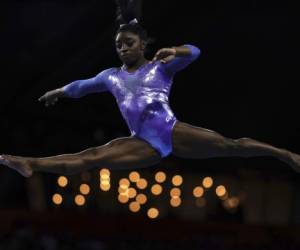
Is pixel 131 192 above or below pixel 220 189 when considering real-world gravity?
above

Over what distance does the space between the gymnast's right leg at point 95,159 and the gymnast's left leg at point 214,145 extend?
0.22m

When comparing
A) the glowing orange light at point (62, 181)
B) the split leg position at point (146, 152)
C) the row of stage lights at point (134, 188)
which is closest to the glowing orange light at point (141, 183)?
the row of stage lights at point (134, 188)

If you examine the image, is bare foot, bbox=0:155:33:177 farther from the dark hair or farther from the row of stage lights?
the row of stage lights

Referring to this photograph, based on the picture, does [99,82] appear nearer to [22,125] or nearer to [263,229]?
[22,125]

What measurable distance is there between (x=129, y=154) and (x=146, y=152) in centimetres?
14

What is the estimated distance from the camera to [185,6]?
32.2 ft

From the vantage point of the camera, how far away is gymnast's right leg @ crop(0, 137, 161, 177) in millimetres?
5195

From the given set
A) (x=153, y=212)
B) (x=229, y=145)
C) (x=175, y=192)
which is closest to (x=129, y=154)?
(x=229, y=145)

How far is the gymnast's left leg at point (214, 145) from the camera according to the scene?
5.50m

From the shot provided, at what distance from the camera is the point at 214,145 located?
5512 mm

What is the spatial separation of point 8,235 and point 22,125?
182cm

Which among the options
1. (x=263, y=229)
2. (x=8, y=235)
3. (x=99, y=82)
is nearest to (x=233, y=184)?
(x=263, y=229)

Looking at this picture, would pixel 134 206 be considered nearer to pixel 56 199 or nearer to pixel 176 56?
pixel 56 199

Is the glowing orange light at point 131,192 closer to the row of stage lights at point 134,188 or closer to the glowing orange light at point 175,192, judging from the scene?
the row of stage lights at point 134,188
